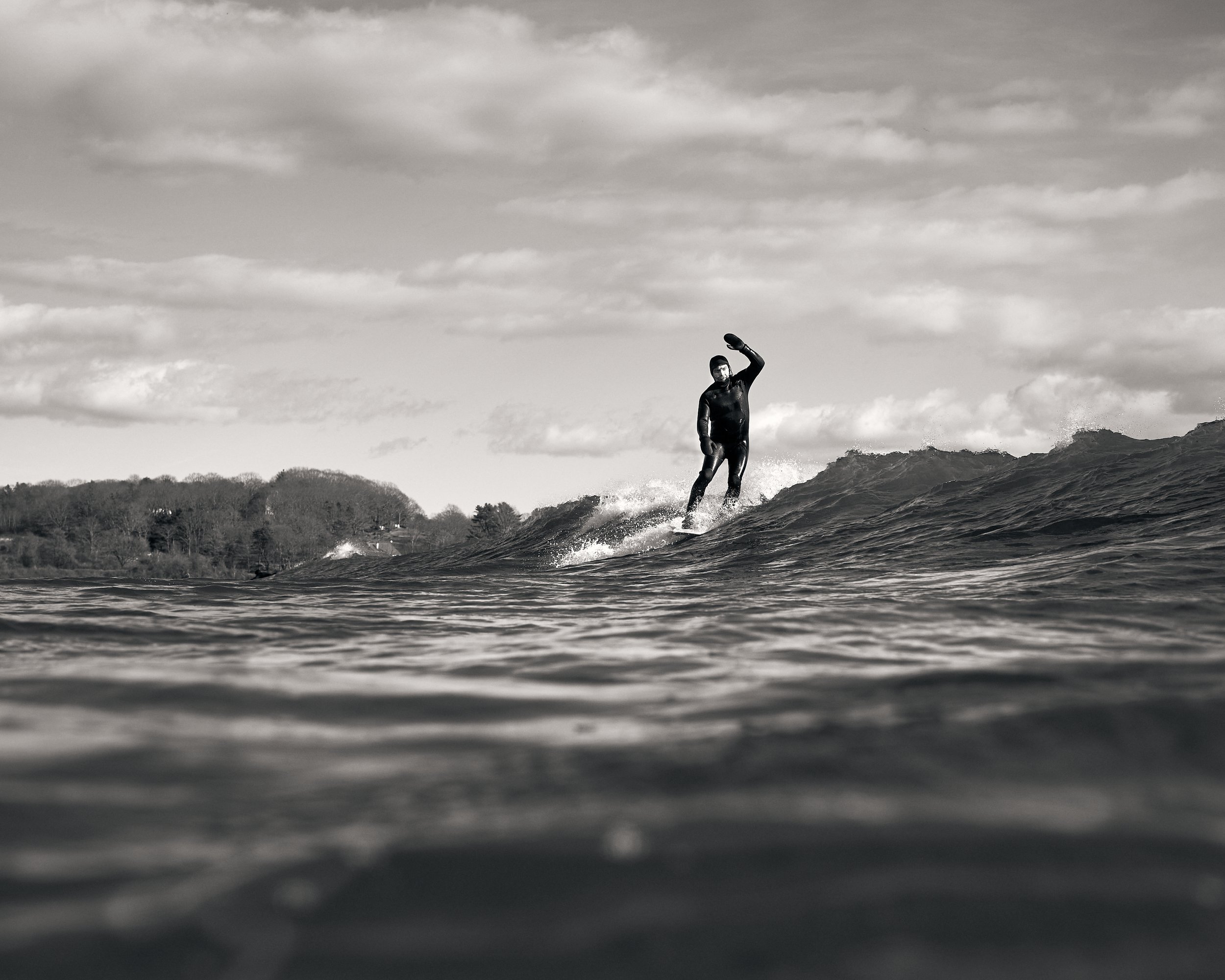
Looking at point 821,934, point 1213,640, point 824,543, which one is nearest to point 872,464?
point 824,543

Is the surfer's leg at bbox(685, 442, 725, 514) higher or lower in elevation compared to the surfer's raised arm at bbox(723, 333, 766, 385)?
lower

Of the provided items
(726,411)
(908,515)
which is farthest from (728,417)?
(908,515)

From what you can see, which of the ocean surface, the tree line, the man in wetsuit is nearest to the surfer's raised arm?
the man in wetsuit

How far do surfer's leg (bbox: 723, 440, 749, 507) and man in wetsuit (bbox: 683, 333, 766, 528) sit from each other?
10 mm

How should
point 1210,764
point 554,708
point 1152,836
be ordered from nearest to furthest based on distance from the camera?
point 1152,836
point 1210,764
point 554,708

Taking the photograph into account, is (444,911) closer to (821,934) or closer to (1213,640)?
(821,934)

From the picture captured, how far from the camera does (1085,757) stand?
2.34m

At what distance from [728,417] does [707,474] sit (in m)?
1.06

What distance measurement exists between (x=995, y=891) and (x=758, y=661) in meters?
2.04

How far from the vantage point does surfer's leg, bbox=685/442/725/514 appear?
48.7 feet

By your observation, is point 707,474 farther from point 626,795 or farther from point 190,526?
point 190,526

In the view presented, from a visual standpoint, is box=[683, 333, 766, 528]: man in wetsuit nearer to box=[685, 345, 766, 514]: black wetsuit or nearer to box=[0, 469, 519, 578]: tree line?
box=[685, 345, 766, 514]: black wetsuit

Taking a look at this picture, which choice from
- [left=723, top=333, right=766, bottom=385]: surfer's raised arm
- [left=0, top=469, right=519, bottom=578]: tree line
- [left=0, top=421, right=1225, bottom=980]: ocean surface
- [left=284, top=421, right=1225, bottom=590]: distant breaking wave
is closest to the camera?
[left=0, top=421, right=1225, bottom=980]: ocean surface

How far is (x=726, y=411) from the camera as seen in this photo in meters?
14.4
